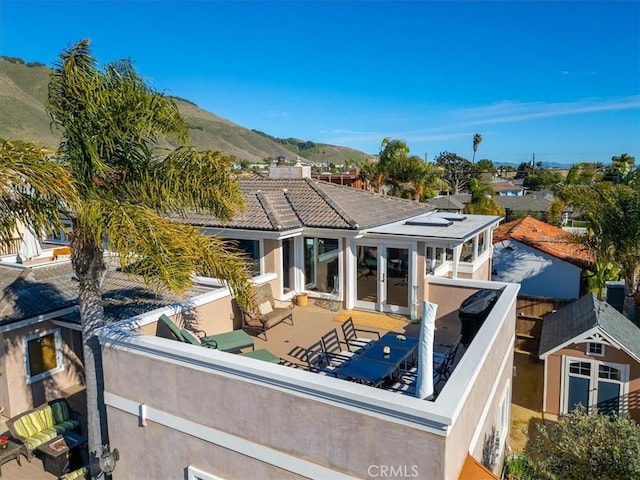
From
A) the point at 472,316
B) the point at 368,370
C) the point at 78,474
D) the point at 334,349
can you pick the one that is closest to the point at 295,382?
the point at 368,370

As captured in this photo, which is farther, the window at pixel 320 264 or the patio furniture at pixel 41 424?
the window at pixel 320 264

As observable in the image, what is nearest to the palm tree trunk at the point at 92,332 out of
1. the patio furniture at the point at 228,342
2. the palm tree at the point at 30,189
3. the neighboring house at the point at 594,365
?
the palm tree at the point at 30,189

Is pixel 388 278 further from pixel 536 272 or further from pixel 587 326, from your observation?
pixel 536 272

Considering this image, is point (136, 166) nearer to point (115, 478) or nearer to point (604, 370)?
point (115, 478)

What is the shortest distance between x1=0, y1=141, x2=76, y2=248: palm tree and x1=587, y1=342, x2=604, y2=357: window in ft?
50.4

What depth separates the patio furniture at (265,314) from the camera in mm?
12406

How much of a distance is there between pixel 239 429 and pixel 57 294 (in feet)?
28.9

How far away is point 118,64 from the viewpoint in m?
8.58

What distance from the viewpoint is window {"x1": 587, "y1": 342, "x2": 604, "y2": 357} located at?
14.7m

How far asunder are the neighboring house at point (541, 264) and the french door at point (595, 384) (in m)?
9.73

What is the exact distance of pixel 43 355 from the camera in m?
12.8

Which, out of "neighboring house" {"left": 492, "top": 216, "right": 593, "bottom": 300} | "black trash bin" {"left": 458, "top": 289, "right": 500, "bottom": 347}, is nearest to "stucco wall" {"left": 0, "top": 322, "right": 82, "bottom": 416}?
"black trash bin" {"left": 458, "top": 289, "right": 500, "bottom": 347}

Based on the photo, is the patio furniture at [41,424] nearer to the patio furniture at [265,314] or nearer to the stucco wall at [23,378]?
the stucco wall at [23,378]
